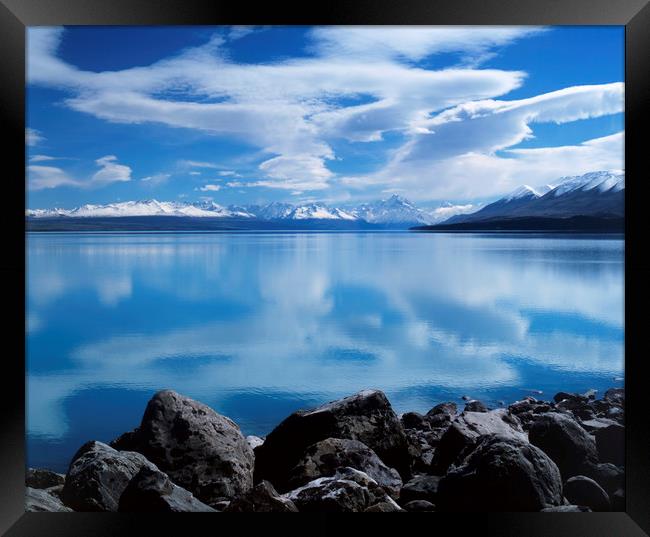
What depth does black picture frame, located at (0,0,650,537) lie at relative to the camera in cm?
283

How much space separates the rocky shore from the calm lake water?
6.03ft

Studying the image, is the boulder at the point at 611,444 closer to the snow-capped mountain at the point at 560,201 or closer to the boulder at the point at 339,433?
the boulder at the point at 339,433

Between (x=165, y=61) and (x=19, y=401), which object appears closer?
(x=19, y=401)

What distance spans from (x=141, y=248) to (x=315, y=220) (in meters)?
2.59

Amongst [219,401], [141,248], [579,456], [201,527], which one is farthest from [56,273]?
[579,456]

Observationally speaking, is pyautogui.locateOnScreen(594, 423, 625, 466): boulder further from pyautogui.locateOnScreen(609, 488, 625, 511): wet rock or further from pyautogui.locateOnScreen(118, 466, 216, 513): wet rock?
pyautogui.locateOnScreen(118, 466, 216, 513): wet rock

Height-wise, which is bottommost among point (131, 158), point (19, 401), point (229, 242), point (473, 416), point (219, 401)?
point (219, 401)

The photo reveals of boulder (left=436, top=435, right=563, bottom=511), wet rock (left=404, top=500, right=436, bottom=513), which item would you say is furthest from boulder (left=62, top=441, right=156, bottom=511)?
boulder (left=436, top=435, right=563, bottom=511)

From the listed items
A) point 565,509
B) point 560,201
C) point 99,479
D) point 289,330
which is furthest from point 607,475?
point 560,201

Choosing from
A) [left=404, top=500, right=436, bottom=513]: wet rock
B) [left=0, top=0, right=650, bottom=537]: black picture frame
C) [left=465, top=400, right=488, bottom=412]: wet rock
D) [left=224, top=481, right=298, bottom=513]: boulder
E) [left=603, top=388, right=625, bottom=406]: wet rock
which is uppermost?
[left=0, top=0, right=650, bottom=537]: black picture frame

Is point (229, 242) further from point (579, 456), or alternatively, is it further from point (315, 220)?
point (579, 456)

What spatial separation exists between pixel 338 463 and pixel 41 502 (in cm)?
163

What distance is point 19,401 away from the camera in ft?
9.50

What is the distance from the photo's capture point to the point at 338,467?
333cm
